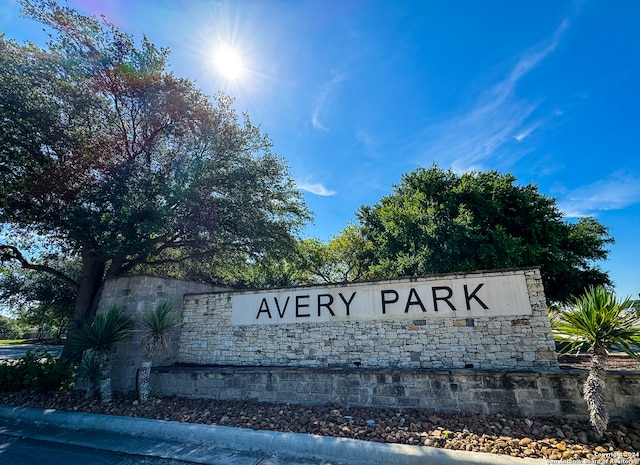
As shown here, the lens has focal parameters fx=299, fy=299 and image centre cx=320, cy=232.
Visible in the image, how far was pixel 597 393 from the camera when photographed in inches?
198

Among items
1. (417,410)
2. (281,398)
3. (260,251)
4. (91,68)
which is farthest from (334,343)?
(91,68)

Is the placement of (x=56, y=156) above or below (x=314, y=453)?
above

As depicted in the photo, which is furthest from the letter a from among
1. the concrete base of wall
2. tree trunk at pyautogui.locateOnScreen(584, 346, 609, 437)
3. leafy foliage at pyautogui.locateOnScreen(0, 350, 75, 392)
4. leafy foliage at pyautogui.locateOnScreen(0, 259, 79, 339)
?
leafy foliage at pyautogui.locateOnScreen(0, 259, 79, 339)

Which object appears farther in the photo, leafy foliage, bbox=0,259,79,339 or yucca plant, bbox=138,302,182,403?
leafy foliage, bbox=0,259,79,339

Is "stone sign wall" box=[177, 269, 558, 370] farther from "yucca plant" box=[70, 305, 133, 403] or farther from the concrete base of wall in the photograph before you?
"yucca plant" box=[70, 305, 133, 403]

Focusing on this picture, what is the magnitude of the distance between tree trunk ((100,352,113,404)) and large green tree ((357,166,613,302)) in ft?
38.9

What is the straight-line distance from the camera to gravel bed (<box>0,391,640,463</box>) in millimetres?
4648

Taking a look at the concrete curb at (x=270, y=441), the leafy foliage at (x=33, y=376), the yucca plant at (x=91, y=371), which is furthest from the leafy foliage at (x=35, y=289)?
the concrete curb at (x=270, y=441)

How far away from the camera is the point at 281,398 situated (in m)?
7.35

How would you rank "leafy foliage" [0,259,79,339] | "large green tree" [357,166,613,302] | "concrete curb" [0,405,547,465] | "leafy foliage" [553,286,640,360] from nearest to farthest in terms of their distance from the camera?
"concrete curb" [0,405,547,465] → "leafy foliage" [553,286,640,360] → "large green tree" [357,166,613,302] → "leafy foliage" [0,259,79,339]

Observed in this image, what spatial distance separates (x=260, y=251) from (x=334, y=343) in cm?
568

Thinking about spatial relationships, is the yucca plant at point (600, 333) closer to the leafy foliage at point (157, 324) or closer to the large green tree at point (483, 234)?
the large green tree at point (483, 234)

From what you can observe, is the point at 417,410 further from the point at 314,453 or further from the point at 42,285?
the point at 42,285

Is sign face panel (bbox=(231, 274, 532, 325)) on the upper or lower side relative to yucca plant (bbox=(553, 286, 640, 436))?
upper
